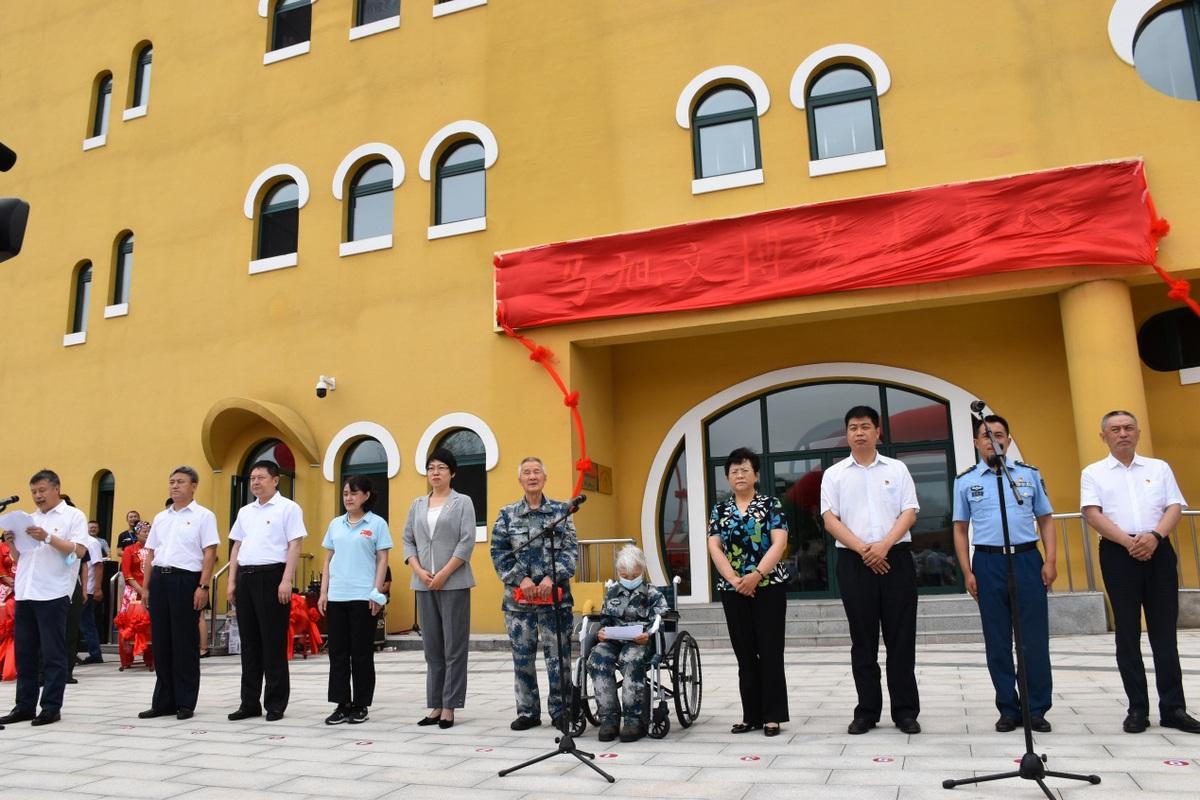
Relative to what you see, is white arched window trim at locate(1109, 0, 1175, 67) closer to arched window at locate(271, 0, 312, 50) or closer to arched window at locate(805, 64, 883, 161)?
arched window at locate(805, 64, 883, 161)

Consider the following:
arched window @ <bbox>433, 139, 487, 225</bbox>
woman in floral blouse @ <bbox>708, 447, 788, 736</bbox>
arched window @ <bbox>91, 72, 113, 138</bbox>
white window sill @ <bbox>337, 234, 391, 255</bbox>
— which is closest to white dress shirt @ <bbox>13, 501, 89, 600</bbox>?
woman in floral blouse @ <bbox>708, 447, 788, 736</bbox>

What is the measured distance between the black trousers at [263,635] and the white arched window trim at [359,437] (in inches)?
240

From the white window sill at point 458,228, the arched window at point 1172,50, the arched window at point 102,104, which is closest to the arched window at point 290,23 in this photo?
the arched window at point 102,104

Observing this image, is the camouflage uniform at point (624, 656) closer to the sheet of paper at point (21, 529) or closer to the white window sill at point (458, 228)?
the sheet of paper at point (21, 529)

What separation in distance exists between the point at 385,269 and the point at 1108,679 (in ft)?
33.5

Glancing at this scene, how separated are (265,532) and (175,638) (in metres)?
1.02

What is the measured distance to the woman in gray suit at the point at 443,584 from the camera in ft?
21.4

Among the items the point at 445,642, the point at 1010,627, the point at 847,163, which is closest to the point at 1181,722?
the point at 1010,627

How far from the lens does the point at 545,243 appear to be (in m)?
12.7

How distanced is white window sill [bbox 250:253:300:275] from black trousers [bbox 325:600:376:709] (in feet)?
28.6

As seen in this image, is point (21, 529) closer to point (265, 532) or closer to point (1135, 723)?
point (265, 532)

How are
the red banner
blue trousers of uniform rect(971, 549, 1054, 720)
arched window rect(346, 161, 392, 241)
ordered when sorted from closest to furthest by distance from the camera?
1. blue trousers of uniform rect(971, 549, 1054, 720)
2. the red banner
3. arched window rect(346, 161, 392, 241)

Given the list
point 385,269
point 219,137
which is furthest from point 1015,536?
point 219,137

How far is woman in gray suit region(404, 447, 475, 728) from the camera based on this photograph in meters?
6.52
